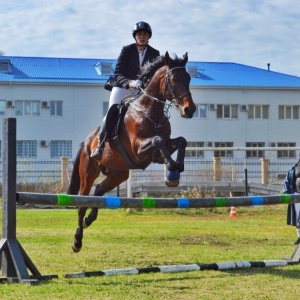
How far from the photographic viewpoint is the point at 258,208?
74.3ft

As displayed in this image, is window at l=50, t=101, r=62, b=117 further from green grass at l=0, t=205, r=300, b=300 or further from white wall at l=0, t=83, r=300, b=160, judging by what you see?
green grass at l=0, t=205, r=300, b=300

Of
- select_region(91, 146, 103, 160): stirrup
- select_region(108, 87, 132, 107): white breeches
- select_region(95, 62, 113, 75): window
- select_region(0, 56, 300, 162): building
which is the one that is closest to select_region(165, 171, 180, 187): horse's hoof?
select_region(91, 146, 103, 160): stirrup

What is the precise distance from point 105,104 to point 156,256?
4428 cm

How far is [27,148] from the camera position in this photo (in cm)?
5303

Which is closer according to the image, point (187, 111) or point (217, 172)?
point (187, 111)

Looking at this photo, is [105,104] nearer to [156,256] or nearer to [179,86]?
[156,256]

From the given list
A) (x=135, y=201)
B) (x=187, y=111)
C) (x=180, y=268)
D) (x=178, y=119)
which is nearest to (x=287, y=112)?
(x=178, y=119)

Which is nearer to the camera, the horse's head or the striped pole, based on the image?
the striped pole

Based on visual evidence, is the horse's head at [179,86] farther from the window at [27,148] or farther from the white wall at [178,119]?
the window at [27,148]

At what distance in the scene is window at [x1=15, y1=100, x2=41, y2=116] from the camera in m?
52.7

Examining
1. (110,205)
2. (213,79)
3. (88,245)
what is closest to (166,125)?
(110,205)

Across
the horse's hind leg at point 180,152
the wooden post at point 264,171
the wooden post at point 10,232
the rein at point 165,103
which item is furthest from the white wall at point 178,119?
the wooden post at point 10,232

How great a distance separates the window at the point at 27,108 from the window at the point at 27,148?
2.03m

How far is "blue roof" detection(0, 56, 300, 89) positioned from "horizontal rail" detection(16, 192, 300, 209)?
1780 inches
